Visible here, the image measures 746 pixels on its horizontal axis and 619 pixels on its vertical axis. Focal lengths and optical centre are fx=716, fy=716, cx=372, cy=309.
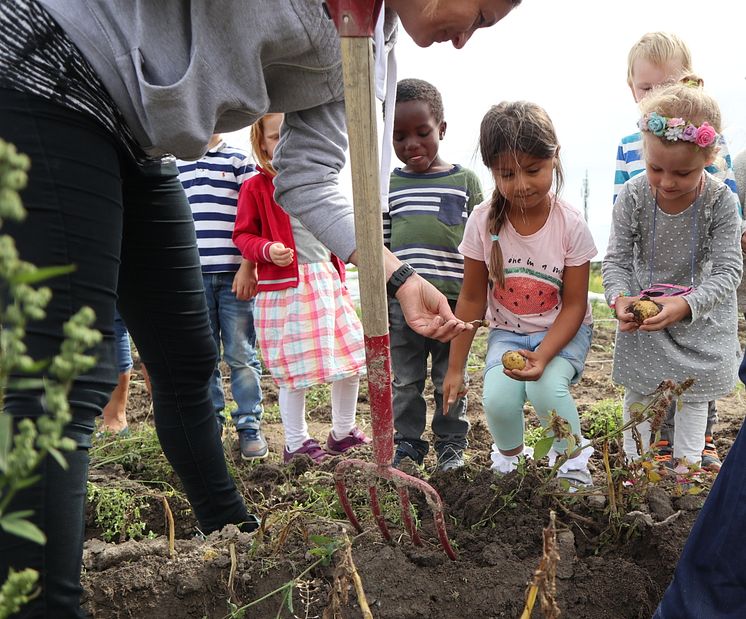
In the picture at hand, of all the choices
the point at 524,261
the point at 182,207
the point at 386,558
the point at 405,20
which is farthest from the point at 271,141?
the point at 386,558

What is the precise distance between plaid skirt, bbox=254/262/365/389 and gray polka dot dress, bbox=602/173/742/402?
1.30 m

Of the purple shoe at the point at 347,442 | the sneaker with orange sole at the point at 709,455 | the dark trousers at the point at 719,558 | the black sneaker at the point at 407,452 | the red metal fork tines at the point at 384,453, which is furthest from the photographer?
the purple shoe at the point at 347,442

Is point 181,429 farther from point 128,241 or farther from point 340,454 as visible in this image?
point 340,454

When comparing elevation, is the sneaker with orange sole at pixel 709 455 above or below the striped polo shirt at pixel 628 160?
below

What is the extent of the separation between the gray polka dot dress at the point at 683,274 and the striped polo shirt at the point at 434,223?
693mm

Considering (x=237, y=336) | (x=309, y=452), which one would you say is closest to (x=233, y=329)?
(x=237, y=336)

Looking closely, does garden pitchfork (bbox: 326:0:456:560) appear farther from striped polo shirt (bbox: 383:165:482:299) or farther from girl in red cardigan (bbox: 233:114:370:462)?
girl in red cardigan (bbox: 233:114:370:462)

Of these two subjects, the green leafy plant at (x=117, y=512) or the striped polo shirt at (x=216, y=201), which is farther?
the striped polo shirt at (x=216, y=201)

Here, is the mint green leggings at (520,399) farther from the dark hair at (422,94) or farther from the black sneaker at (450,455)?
the dark hair at (422,94)

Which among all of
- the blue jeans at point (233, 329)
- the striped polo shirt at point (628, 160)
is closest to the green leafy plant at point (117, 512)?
the blue jeans at point (233, 329)

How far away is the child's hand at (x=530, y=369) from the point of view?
250 centimetres

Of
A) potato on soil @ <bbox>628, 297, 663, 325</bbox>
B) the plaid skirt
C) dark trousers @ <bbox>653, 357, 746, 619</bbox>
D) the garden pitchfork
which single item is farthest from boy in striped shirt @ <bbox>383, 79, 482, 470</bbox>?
dark trousers @ <bbox>653, 357, 746, 619</bbox>

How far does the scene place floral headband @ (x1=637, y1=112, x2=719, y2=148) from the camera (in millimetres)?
2449

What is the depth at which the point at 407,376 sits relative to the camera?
320cm
